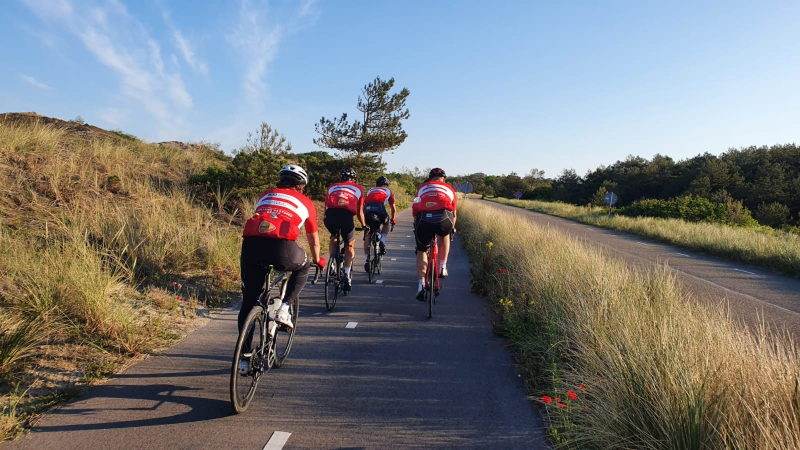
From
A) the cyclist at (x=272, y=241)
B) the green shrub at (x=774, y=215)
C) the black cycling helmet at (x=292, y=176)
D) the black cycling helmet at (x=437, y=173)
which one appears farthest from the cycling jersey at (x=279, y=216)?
the green shrub at (x=774, y=215)

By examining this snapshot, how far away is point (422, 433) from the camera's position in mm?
3031

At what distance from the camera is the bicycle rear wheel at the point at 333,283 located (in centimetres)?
621

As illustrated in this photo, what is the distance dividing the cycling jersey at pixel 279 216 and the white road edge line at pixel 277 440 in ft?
4.94

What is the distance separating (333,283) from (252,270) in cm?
320

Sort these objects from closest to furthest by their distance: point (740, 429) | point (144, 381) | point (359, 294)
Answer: point (740, 429) < point (144, 381) < point (359, 294)

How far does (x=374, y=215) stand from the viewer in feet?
26.9

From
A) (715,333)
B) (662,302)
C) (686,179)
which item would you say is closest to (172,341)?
(715,333)

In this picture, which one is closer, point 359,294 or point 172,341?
point 172,341

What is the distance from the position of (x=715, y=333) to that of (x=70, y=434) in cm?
495

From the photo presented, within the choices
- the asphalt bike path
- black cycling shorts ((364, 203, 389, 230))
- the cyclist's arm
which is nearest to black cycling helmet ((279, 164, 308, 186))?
the cyclist's arm

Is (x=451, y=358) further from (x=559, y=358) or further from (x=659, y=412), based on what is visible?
(x=659, y=412)

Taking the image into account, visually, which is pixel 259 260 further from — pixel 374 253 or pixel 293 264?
pixel 374 253

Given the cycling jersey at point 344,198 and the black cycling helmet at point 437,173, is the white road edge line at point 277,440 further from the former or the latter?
the black cycling helmet at point 437,173

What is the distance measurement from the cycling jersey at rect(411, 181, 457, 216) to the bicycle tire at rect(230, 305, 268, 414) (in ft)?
10.9
